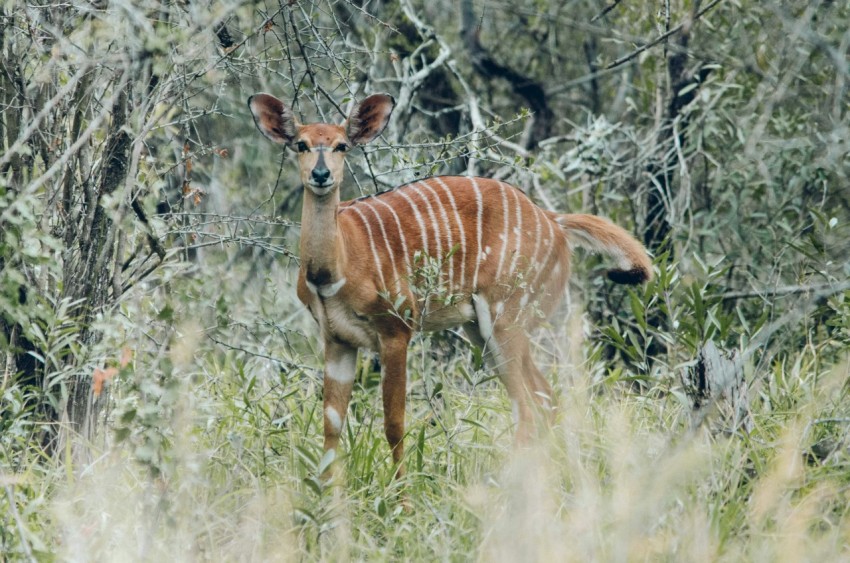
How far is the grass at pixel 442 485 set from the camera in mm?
3166

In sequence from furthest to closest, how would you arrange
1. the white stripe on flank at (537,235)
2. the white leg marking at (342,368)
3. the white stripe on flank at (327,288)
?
the white stripe on flank at (537,235) → the white leg marking at (342,368) → the white stripe on flank at (327,288)

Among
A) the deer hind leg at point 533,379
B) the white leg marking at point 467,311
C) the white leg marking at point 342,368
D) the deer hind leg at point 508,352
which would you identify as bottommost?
the deer hind leg at point 533,379

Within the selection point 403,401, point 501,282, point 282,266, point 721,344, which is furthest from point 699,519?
point 282,266

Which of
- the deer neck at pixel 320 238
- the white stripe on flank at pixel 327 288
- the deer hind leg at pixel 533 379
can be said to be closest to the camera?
the deer neck at pixel 320 238

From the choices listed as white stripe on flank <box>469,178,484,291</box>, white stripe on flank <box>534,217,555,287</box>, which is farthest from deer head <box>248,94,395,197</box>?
white stripe on flank <box>534,217,555,287</box>

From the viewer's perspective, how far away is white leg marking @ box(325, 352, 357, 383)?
4.68m

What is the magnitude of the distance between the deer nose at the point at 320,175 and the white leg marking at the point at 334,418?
35.5 inches

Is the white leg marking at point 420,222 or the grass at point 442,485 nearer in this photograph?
the grass at point 442,485

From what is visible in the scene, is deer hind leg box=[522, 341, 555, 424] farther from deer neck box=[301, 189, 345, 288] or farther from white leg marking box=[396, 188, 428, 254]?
deer neck box=[301, 189, 345, 288]

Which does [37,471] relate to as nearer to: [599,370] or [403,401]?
[403,401]

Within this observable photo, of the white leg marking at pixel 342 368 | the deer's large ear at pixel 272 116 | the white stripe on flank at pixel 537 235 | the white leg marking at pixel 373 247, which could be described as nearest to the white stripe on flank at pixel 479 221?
the white stripe on flank at pixel 537 235

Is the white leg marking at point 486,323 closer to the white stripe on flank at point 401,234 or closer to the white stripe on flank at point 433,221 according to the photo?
the white stripe on flank at point 433,221

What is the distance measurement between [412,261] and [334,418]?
76cm

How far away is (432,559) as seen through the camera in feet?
11.3
